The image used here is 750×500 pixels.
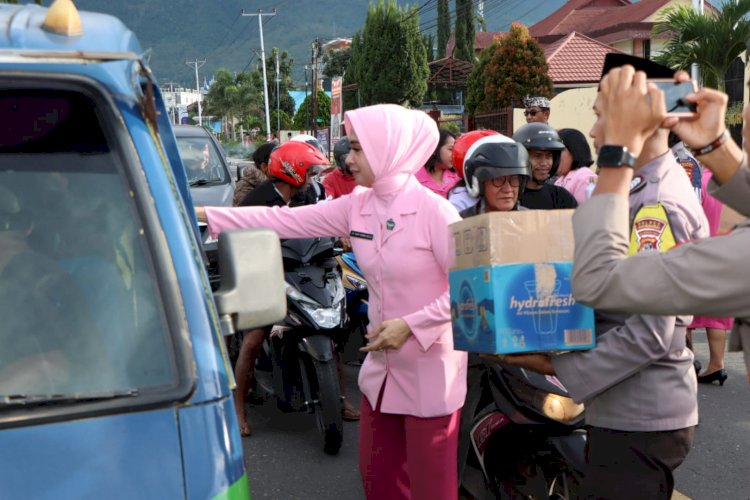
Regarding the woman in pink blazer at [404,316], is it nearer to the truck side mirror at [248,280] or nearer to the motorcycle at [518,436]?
the motorcycle at [518,436]

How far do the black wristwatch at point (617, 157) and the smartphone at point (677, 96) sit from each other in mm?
201

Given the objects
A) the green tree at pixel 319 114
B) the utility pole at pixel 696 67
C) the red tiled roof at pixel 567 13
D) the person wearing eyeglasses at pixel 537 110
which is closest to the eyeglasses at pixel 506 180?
the person wearing eyeglasses at pixel 537 110

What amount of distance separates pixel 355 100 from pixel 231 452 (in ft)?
243

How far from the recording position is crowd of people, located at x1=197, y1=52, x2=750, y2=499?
6.85 ft

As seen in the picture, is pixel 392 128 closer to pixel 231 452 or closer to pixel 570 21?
pixel 231 452

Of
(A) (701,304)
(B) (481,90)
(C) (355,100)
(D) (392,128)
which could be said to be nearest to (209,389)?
(A) (701,304)

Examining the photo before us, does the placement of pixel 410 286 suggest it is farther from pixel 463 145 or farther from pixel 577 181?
pixel 577 181

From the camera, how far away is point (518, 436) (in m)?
3.75

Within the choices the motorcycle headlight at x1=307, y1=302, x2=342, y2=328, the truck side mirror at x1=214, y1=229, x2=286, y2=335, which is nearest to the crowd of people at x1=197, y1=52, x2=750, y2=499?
the truck side mirror at x1=214, y1=229, x2=286, y2=335

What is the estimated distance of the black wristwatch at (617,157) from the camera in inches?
85.0

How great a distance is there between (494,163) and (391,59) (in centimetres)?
6267

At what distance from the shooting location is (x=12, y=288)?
7.30ft

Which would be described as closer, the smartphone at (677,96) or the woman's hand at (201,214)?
the smartphone at (677,96)

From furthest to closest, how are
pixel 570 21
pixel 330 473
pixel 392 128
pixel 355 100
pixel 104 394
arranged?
pixel 355 100 < pixel 570 21 < pixel 330 473 < pixel 392 128 < pixel 104 394
